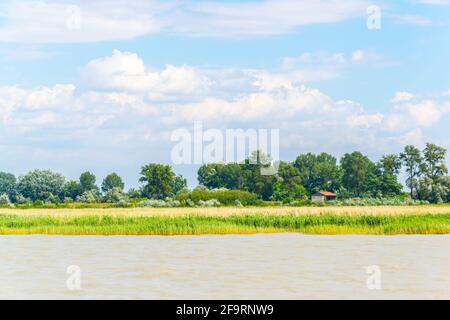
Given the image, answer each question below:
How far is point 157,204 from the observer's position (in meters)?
64.0

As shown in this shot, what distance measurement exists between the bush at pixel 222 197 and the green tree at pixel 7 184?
149ft

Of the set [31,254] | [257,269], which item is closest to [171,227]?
[31,254]

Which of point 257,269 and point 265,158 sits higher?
point 265,158

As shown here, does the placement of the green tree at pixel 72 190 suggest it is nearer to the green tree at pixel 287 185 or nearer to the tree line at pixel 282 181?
the tree line at pixel 282 181

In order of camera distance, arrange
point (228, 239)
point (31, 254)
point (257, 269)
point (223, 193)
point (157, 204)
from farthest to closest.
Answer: point (223, 193), point (157, 204), point (228, 239), point (31, 254), point (257, 269)

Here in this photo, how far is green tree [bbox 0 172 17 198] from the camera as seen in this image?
10958 cm

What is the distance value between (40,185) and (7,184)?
1627 cm

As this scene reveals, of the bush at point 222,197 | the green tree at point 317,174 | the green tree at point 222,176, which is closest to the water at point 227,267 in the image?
the bush at point 222,197

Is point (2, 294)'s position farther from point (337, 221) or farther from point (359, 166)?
point (359, 166)

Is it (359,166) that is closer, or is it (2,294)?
(2,294)

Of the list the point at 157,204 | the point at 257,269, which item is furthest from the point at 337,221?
the point at 157,204

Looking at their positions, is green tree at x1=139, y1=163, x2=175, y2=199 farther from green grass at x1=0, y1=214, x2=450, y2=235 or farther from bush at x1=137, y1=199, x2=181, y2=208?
green grass at x1=0, y1=214, x2=450, y2=235

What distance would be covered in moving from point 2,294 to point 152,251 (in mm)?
10241
